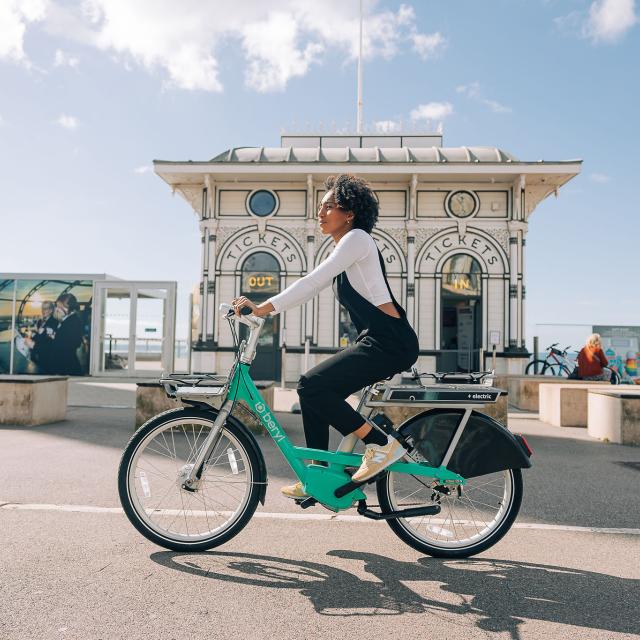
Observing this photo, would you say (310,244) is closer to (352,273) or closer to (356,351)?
(352,273)

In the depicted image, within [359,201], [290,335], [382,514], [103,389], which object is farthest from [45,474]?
[290,335]

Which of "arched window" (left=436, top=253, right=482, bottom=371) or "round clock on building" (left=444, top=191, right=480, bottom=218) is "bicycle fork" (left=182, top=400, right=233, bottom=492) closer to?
"arched window" (left=436, top=253, right=482, bottom=371)

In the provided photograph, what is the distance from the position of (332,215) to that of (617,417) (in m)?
5.78

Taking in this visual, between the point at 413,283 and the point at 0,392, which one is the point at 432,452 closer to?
the point at 0,392

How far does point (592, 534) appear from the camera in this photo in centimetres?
364

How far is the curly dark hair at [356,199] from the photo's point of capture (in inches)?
129

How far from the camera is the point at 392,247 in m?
18.9

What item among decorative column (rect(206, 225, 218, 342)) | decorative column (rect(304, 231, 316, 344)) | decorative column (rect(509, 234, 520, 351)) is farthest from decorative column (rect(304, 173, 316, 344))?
decorative column (rect(509, 234, 520, 351))

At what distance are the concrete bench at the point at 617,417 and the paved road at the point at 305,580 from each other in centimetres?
331

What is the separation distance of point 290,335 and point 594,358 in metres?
9.20

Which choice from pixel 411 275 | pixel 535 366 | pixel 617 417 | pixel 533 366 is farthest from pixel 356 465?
pixel 533 366

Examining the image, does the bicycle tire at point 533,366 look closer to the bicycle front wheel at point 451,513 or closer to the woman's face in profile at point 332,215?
the bicycle front wheel at point 451,513

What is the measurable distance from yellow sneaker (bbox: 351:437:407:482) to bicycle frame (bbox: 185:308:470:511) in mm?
58

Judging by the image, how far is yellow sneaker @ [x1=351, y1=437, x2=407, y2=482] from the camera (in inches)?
119
